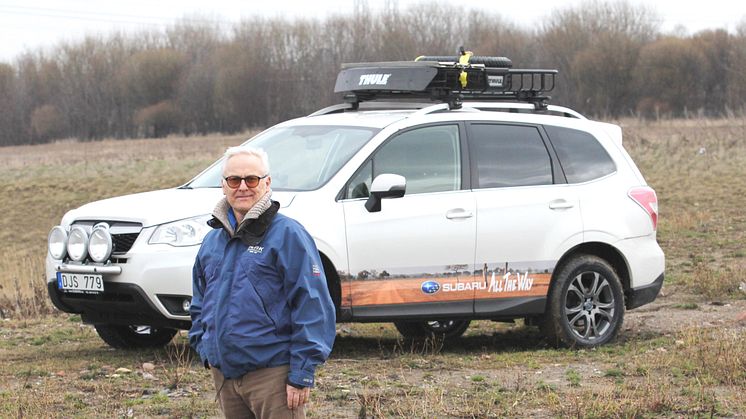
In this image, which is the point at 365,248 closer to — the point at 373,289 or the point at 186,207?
the point at 373,289

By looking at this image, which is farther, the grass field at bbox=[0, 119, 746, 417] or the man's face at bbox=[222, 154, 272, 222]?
the grass field at bbox=[0, 119, 746, 417]

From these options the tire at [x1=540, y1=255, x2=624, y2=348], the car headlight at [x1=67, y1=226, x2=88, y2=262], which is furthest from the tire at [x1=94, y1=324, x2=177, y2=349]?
the tire at [x1=540, y1=255, x2=624, y2=348]

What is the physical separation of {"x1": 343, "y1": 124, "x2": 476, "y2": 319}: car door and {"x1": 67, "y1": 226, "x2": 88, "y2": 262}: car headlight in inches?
70.1

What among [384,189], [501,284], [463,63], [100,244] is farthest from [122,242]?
[463,63]

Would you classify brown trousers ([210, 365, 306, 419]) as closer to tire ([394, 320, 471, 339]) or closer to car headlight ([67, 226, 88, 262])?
car headlight ([67, 226, 88, 262])

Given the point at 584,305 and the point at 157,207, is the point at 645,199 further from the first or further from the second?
the point at 157,207

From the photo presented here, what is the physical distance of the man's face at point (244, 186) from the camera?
13.8ft

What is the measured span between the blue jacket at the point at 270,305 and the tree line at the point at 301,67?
58736 millimetres

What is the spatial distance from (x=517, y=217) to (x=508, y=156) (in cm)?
52

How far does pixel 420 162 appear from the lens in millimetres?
8359

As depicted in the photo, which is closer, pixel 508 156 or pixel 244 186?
pixel 244 186

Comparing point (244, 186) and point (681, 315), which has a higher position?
point (244, 186)

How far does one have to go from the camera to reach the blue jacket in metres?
4.05

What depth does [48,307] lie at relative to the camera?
1123cm
